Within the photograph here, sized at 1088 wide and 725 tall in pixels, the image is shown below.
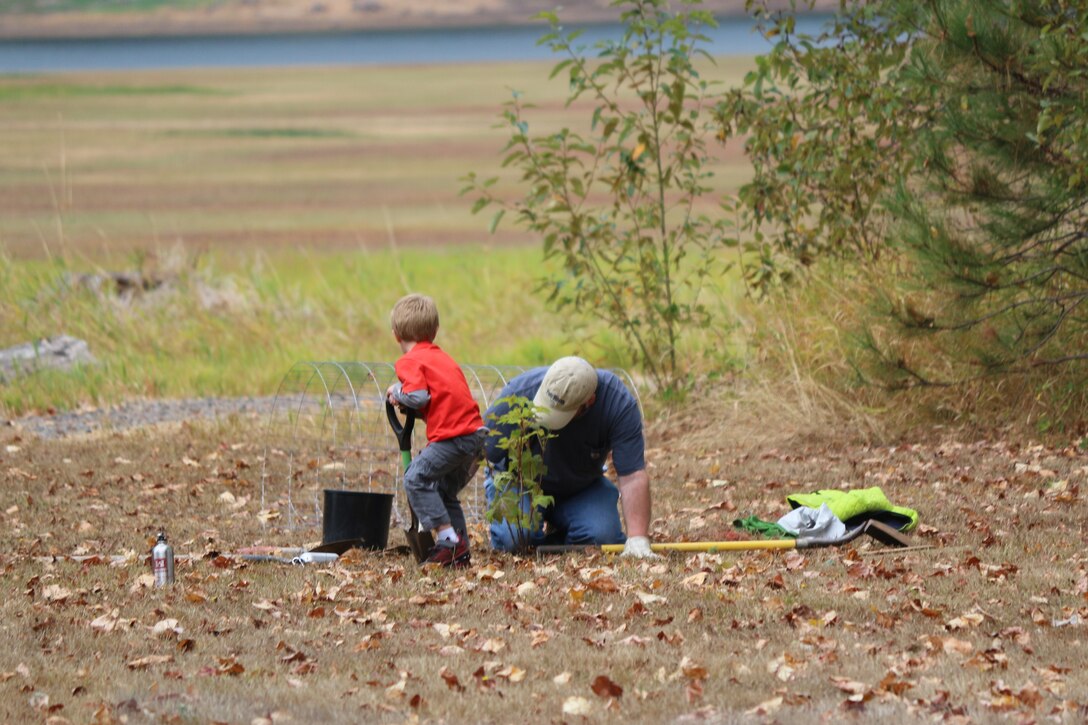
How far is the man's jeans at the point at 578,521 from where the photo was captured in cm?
671

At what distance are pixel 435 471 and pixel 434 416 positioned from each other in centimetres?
26

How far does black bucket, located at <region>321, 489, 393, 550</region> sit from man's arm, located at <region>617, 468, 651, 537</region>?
4.07ft

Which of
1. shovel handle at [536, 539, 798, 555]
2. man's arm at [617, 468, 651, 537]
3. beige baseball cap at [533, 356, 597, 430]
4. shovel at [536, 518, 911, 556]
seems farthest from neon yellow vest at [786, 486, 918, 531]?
beige baseball cap at [533, 356, 597, 430]

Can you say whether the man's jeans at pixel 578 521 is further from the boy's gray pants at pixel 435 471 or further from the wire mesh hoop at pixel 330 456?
the wire mesh hoop at pixel 330 456

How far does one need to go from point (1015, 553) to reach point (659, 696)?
2686mm

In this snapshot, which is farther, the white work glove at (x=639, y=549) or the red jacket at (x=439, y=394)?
the white work glove at (x=639, y=549)

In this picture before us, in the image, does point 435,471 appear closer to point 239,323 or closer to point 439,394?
point 439,394

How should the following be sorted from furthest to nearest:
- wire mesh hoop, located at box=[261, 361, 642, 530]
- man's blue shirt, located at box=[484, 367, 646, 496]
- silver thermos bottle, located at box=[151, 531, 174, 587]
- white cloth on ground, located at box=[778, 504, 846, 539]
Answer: wire mesh hoop, located at box=[261, 361, 642, 530] → white cloth on ground, located at box=[778, 504, 846, 539] → man's blue shirt, located at box=[484, 367, 646, 496] → silver thermos bottle, located at box=[151, 531, 174, 587]

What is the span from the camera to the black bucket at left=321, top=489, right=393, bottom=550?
6770 millimetres

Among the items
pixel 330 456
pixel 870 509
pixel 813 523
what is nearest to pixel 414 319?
pixel 813 523

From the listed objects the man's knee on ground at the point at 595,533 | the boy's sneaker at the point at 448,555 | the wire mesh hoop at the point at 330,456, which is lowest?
the wire mesh hoop at the point at 330,456

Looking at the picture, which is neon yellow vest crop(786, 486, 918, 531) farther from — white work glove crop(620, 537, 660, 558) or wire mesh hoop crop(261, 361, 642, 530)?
wire mesh hoop crop(261, 361, 642, 530)

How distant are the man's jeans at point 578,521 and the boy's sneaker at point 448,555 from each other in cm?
31

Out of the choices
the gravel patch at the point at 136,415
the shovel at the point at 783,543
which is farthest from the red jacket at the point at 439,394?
the gravel patch at the point at 136,415
